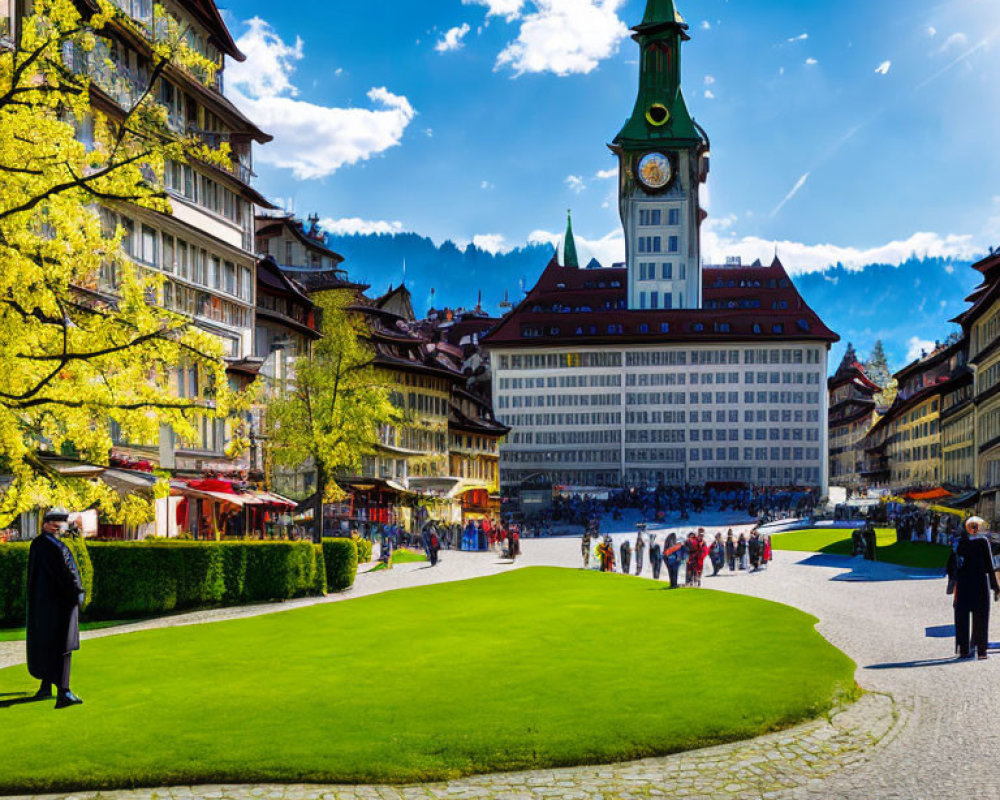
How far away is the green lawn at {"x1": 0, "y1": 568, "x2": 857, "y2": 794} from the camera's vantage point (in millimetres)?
11078

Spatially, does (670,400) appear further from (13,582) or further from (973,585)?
(973,585)

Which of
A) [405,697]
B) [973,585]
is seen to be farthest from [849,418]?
[405,697]

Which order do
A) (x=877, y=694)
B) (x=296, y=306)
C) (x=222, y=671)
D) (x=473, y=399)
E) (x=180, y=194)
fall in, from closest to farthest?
(x=877, y=694)
(x=222, y=671)
(x=180, y=194)
(x=296, y=306)
(x=473, y=399)

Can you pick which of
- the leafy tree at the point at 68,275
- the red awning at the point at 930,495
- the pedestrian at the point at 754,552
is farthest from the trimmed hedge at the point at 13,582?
the red awning at the point at 930,495

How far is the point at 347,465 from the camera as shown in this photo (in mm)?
49812

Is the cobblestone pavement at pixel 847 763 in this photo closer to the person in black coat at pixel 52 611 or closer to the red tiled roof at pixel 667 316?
the person in black coat at pixel 52 611

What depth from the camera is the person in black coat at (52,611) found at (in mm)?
13531

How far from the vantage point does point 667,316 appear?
506 feet

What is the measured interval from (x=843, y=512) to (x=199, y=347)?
255 ft

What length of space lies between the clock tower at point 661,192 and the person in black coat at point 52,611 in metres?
150

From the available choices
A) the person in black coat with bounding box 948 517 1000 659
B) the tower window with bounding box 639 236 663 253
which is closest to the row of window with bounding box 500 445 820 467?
the tower window with bounding box 639 236 663 253

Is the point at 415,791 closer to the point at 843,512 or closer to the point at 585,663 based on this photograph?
the point at 585,663

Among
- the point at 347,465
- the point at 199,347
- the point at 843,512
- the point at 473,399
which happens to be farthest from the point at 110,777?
the point at 473,399

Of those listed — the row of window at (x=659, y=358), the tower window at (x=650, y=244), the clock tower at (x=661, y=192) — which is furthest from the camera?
the tower window at (x=650, y=244)
